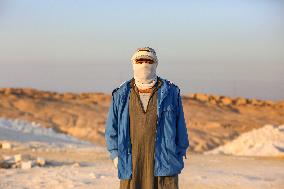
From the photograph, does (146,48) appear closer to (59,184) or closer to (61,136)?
(59,184)

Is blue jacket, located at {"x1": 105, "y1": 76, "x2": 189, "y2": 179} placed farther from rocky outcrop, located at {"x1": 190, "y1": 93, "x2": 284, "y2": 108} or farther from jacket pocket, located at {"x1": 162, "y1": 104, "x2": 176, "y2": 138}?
rocky outcrop, located at {"x1": 190, "y1": 93, "x2": 284, "y2": 108}

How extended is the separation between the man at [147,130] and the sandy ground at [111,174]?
6.12 m

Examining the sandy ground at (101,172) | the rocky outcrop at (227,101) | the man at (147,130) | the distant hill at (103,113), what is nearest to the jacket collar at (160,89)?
the man at (147,130)

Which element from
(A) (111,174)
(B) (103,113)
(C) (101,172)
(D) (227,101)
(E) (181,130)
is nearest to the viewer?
(E) (181,130)

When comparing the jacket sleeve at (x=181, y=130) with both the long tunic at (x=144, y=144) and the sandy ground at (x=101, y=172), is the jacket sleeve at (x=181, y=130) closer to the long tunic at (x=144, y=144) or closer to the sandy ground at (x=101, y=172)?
the long tunic at (x=144, y=144)

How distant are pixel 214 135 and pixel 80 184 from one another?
27.1 meters

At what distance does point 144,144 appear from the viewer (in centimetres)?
574

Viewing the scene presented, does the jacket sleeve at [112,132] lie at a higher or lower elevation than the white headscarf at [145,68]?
lower

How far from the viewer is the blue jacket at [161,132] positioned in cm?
571

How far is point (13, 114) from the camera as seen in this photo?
45469 mm

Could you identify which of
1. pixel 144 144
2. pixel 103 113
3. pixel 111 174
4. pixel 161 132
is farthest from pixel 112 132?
pixel 103 113

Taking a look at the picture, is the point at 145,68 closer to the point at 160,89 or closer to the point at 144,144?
the point at 160,89

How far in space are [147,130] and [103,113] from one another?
44169 mm

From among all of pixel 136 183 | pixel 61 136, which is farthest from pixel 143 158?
pixel 61 136
